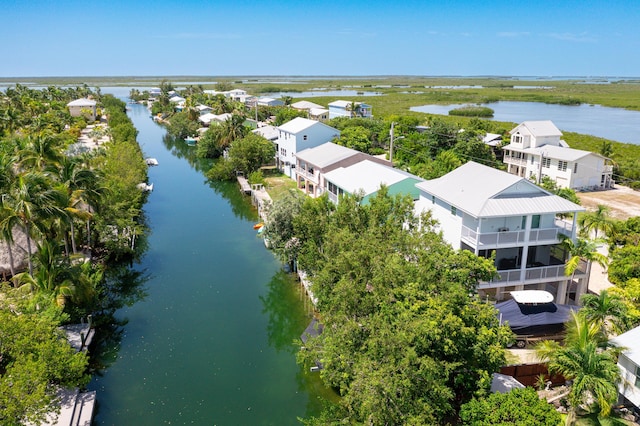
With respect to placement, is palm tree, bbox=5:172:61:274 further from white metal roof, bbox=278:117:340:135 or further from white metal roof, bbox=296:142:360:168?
white metal roof, bbox=278:117:340:135

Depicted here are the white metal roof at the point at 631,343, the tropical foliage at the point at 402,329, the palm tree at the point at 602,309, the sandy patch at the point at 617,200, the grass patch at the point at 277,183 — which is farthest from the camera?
the grass patch at the point at 277,183

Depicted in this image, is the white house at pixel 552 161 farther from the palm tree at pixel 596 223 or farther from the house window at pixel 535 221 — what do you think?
the house window at pixel 535 221

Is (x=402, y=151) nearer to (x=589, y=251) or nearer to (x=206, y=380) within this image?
(x=589, y=251)

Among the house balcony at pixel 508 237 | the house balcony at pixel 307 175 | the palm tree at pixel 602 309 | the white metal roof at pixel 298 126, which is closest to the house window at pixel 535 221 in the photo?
the house balcony at pixel 508 237

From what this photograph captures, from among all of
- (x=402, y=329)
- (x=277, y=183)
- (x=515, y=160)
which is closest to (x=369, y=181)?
(x=402, y=329)

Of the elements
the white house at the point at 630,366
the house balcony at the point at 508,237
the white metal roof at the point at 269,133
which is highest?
the white metal roof at the point at 269,133

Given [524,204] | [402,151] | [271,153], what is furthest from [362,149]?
[524,204]

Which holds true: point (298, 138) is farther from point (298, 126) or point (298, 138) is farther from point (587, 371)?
point (587, 371)
